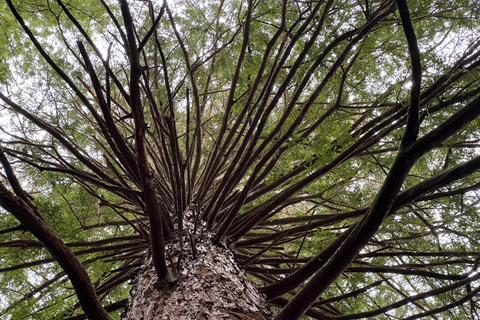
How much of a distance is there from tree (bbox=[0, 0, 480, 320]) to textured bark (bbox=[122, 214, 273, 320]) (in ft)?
0.04

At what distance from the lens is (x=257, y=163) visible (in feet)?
9.41

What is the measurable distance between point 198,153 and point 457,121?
91.5 inches

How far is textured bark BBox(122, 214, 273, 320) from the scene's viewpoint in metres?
1.53

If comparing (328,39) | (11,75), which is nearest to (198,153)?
(328,39)

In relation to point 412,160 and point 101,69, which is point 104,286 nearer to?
point 101,69

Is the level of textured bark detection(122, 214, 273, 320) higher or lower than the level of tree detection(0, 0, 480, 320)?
lower

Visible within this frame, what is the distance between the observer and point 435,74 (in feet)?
7.73

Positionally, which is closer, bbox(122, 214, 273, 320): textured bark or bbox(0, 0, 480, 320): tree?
bbox(0, 0, 480, 320): tree

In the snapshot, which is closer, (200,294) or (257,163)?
(200,294)

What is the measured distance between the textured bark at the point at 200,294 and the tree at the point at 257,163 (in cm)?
1

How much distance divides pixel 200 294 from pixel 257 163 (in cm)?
141

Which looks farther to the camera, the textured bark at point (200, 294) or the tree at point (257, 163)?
the textured bark at point (200, 294)

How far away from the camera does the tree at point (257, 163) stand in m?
1.35

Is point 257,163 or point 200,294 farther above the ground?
point 257,163
